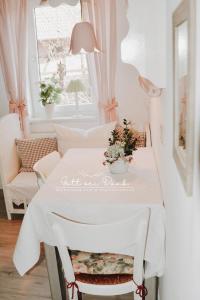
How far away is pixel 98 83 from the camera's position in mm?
3400

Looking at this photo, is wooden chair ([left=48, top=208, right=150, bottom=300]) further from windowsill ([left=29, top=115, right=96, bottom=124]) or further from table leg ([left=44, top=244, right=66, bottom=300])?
windowsill ([left=29, top=115, right=96, bottom=124])

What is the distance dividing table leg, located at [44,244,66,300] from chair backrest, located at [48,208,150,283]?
14.8 inches

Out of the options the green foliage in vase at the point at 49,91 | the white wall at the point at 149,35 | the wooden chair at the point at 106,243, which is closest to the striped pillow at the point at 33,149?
the green foliage in vase at the point at 49,91

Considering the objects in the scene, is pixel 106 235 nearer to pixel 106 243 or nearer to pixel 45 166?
pixel 106 243

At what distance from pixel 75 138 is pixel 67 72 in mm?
911

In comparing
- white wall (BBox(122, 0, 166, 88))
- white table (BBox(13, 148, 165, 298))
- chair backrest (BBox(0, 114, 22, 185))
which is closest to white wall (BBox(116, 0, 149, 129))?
chair backrest (BBox(0, 114, 22, 185))

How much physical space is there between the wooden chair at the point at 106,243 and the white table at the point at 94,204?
128mm

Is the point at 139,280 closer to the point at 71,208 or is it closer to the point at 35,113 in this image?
the point at 71,208

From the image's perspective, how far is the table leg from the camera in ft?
6.06

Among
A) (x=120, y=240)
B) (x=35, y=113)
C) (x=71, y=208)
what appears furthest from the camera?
(x=35, y=113)

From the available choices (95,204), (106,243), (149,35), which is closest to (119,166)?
(95,204)

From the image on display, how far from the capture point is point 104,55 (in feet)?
10.9

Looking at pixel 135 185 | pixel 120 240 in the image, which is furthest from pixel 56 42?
pixel 120 240

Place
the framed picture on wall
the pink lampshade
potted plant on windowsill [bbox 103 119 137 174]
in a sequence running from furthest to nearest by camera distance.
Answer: the pink lampshade, potted plant on windowsill [bbox 103 119 137 174], the framed picture on wall
